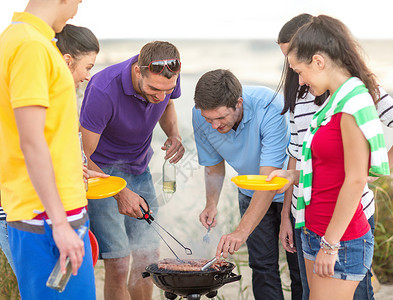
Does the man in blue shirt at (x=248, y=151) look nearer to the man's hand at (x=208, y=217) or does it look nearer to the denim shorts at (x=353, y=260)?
the man's hand at (x=208, y=217)

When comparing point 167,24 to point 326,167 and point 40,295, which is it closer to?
point 326,167

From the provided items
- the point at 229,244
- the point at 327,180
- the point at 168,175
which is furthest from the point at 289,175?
the point at 168,175

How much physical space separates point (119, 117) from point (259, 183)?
1033mm

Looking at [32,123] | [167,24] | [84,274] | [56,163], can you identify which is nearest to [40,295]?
[84,274]

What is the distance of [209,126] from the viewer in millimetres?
2951

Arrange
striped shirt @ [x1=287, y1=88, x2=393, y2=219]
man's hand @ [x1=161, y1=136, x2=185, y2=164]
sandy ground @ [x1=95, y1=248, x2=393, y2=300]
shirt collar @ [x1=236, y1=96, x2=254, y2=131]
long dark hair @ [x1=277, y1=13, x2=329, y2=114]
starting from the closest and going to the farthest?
striped shirt @ [x1=287, y1=88, x2=393, y2=219] < long dark hair @ [x1=277, y1=13, x2=329, y2=114] < shirt collar @ [x1=236, y1=96, x2=254, y2=131] < man's hand @ [x1=161, y1=136, x2=185, y2=164] < sandy ground @ [x1=95, y1=248, x2=393, y2=300]

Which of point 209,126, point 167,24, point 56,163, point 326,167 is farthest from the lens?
point 167,24

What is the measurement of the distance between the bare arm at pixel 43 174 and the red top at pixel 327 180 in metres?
0.94

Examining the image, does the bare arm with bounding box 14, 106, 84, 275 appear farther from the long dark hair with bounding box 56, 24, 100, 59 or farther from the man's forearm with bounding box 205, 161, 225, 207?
the man's forearm with bounding box 205, 161, 225, 207

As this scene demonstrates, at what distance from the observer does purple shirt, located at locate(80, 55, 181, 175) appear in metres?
2.78

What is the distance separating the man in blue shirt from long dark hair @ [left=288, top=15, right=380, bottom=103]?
2.67ft

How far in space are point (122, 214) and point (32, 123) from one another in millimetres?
1599

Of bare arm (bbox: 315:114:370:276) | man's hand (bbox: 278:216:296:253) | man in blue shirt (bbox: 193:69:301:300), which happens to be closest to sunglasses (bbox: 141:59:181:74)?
man in blue shirt (bbox: 193:69:301:300)

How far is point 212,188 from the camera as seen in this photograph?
3168mm
